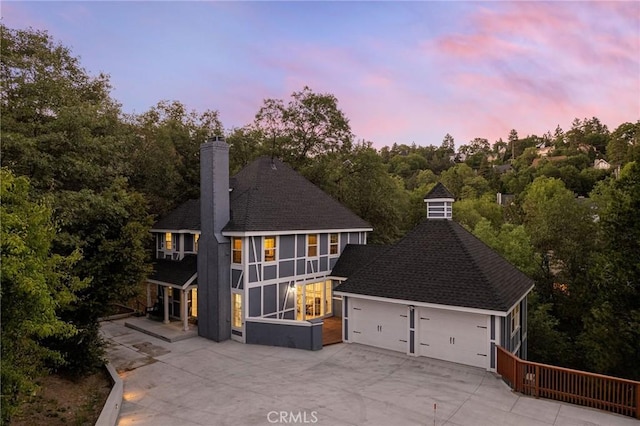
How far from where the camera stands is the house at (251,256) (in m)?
16.2

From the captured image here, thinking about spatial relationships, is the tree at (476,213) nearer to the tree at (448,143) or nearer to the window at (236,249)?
the window at (236,249)

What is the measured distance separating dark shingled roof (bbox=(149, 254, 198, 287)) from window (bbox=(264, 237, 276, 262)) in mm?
3554

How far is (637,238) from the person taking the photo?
40.8 feet

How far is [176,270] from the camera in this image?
18.8m

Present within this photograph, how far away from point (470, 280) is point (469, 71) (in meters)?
15.5

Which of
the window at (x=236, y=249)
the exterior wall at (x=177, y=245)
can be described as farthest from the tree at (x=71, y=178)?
the exterior wall at (x=177, y=245)

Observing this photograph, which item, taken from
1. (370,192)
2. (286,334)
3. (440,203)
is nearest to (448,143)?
(370,192)

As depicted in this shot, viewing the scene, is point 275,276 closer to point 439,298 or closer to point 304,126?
point 439,298

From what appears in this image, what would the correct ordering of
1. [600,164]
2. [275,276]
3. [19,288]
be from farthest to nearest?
[600,164] < [275,276] < [19,288]

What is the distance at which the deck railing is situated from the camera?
931cm

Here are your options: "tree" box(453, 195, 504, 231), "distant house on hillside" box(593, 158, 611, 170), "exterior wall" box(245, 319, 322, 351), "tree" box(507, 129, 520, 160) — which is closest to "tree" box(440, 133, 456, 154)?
"tree" box(507, 129, 520, 160)

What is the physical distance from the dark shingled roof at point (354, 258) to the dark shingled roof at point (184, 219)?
7.66m

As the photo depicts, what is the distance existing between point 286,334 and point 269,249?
402 centimetres

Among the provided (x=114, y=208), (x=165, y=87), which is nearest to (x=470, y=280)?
(x=114, y=208)
